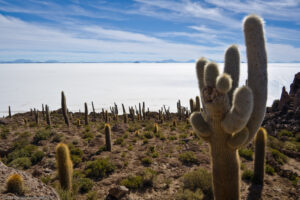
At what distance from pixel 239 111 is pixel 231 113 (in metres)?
0.22

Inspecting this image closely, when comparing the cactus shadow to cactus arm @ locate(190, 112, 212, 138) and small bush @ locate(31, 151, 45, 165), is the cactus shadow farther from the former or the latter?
small bush @ locate(31, 151, 45, 165)

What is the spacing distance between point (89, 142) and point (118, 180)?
697cm

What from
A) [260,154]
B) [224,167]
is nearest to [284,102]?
[260,154]

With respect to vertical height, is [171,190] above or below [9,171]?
below

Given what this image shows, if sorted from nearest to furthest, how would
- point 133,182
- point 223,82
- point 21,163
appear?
point 223,82 < point 133,182 < point 21,163

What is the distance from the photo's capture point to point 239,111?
4258mm

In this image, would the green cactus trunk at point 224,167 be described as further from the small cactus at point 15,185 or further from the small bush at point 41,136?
the small bush at point 41,136

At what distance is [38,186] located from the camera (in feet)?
17.2

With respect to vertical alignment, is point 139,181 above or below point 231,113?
below

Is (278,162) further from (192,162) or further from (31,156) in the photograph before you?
(31,156)

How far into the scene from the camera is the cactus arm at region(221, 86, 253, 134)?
4.18m

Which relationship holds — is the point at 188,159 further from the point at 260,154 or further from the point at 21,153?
the point at 21,153

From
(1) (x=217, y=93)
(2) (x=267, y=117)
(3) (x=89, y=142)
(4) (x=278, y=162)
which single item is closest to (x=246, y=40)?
(1) (x=217, y=93)

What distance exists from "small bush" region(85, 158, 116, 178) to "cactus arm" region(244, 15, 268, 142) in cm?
682
